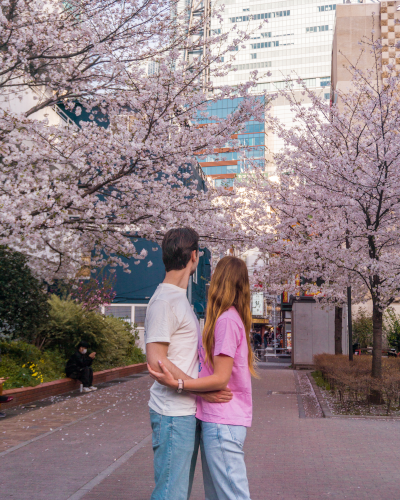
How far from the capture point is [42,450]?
7531 millimetres

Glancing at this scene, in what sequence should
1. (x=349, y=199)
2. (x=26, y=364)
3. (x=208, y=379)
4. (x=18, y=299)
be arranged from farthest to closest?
(x=26, y=364) < (x=349, y=199) < (x=18, y=299) < (x=208, y=379)

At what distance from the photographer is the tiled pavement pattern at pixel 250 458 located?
5.73m

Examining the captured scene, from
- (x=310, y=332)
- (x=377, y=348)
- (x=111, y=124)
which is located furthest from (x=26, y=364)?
(x=310, y=332)

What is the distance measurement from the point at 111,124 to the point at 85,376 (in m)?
6.73

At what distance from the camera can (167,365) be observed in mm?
2854

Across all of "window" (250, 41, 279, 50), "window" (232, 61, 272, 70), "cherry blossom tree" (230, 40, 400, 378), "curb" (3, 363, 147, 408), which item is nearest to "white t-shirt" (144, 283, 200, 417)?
"curb" (3, 363, 147, 408)

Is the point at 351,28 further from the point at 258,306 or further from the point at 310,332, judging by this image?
the point at 258,306

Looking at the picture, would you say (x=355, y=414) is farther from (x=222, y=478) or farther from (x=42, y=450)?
(x=222, y=478)

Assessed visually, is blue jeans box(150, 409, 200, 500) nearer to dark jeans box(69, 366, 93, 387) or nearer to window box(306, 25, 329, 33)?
dark jeans box(69, 366, 93, 387)

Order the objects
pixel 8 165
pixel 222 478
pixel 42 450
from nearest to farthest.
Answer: pixel 222 478 < pixel 42 450 < pixel 8 165

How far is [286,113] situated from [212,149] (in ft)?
414

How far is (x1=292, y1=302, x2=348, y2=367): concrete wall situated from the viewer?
81.0 ft

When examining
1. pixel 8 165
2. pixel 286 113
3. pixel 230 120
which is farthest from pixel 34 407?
pixel 286 113

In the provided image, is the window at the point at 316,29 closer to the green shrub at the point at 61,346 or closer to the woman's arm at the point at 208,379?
the green shrub at the point at 61,346
